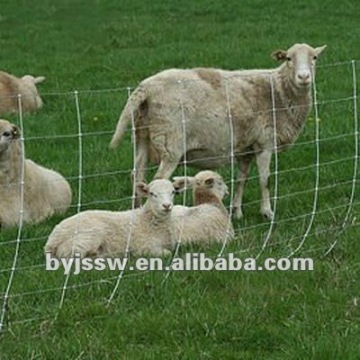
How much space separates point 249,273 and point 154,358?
60.1 inches

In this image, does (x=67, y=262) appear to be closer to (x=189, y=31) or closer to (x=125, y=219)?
(x=125, y=219)

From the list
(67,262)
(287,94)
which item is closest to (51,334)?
(67,262)

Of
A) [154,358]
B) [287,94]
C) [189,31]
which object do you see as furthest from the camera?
[189,31]

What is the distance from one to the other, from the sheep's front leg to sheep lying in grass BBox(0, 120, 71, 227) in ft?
5.55

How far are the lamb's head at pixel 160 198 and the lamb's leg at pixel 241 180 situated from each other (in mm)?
1516

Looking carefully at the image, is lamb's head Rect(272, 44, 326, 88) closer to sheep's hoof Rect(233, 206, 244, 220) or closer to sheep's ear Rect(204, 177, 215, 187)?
sheep's hoof Rect(233, 206, 244, 220)

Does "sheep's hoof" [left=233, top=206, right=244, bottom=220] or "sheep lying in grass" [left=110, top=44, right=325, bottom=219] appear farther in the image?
"sheep's hoof" [left=233, top=206, right=244, bottom=220]

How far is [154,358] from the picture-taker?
234 inches

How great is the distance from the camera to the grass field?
6195mm

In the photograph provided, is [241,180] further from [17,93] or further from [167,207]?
[17,93]

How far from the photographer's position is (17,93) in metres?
15.0

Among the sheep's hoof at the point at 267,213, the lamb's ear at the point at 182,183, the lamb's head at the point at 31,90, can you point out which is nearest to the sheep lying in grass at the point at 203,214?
the lamb's ear at the point at 182,183

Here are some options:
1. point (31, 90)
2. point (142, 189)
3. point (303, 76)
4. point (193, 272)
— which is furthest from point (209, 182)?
point (31, 90)

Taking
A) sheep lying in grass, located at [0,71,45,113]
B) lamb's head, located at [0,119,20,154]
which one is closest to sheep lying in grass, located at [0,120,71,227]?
lamb's head, located at [0,119,20,154]
